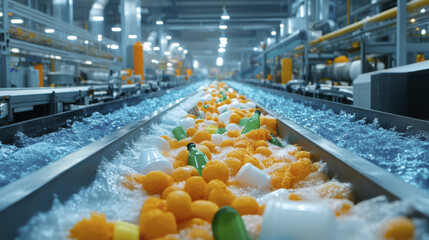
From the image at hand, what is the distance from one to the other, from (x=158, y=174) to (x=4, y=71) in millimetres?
5379

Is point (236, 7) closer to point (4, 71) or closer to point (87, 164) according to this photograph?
point (4, 71)

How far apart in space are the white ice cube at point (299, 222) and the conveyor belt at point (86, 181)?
23 centimetres

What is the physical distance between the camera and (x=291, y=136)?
2.88m

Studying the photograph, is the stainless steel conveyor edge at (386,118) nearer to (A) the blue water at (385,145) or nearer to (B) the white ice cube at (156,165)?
(A) the blue water at (385,145)

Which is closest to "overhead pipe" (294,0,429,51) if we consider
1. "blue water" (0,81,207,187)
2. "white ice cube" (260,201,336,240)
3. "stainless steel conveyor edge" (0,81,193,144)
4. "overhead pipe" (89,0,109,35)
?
"blue water" (0,81,207,187)

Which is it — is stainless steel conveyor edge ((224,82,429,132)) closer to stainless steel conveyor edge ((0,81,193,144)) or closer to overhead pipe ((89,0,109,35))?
stainless steel conveyor edge ((0,81,193,144))

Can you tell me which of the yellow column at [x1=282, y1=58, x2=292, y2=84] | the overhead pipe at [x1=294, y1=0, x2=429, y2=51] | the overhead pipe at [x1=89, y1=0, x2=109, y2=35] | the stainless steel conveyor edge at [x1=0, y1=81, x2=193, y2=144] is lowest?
the stainless steel conveyor edge at [x1=0, y1=81, x2=193, y2=144]

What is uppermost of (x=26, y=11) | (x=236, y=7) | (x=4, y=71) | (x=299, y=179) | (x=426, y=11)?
(x=236, y=7)

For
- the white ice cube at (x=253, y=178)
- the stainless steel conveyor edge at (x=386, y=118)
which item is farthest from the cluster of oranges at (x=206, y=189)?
the stainless steel conveyor edge at (x=386, y=118)

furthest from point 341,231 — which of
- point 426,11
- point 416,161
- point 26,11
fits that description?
point 26,11

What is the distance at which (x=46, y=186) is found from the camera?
4.16 ft

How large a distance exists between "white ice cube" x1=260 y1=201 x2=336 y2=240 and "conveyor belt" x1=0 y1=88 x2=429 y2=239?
23 centimetres

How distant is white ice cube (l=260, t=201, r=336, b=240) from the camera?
3.25ft

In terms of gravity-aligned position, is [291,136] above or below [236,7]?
below
